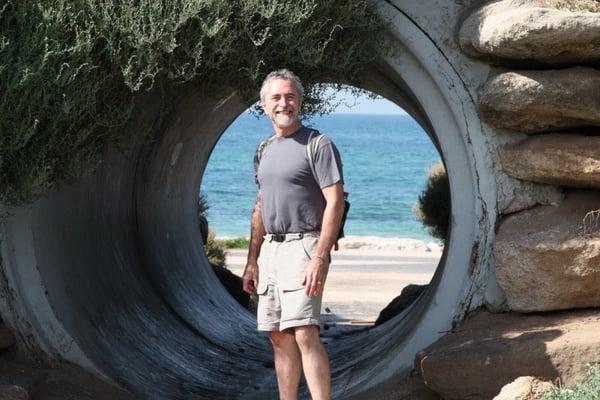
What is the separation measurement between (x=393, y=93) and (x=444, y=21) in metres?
2.40

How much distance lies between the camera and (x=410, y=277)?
1939 cm

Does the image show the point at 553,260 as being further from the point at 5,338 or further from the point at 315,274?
the point at 5,338

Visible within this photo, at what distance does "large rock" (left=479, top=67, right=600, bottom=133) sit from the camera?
19.3 ft

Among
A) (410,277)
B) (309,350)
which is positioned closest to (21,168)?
(309,350)

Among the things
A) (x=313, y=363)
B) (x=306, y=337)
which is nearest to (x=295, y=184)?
(x=306, y=337)

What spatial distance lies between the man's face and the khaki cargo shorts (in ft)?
1.73

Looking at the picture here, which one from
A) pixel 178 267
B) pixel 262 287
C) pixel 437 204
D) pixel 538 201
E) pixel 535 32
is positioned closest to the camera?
pixel 262 287

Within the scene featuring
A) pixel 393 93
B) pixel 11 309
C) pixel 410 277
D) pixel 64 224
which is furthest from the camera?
pixel 410 277

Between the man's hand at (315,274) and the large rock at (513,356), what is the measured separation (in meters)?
0.92

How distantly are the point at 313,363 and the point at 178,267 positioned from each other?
4591 mm

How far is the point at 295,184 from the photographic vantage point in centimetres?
535

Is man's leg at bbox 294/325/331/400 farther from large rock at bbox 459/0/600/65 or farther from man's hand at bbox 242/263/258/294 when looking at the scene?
large rock at bbox 459/0/600/65

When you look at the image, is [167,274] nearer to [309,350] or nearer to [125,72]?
[125,72]

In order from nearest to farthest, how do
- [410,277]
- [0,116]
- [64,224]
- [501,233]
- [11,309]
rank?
[0,116] → [501,233] → [11,309] → [64,224] → [410,277]
